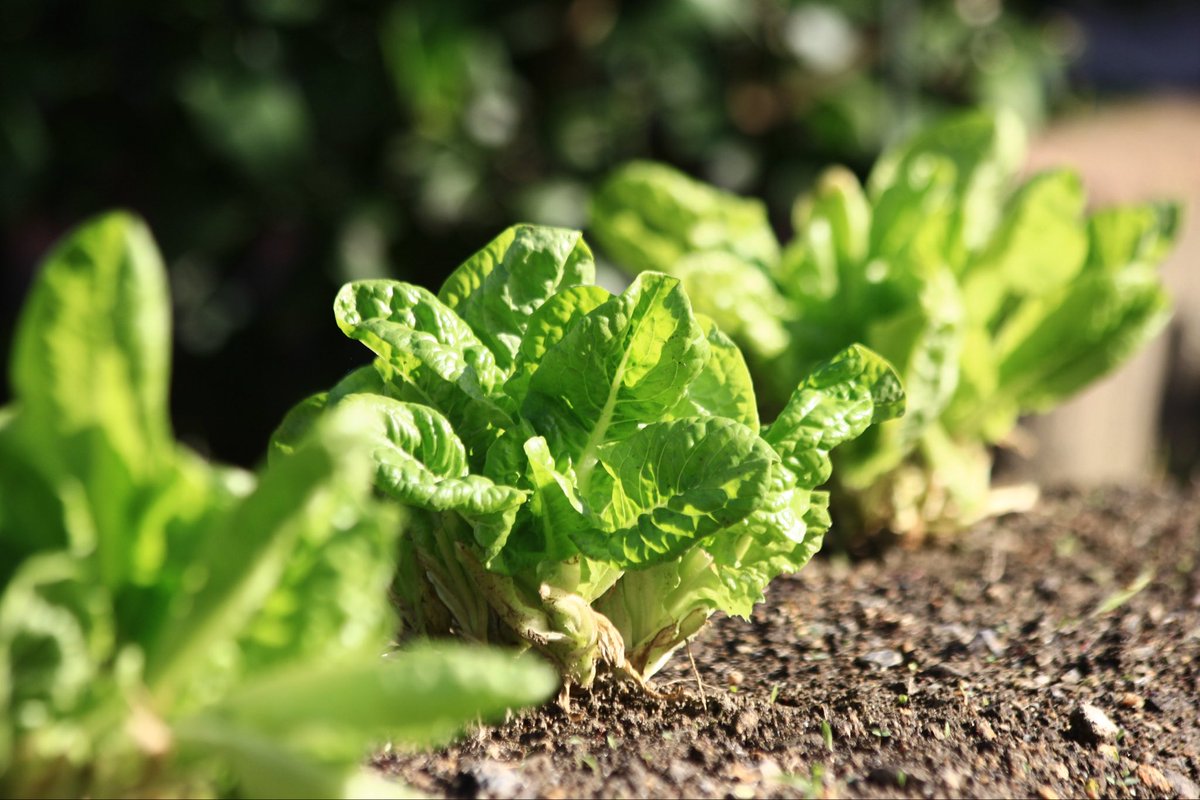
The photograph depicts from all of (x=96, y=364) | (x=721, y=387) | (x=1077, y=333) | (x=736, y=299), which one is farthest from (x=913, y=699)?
(x=96, y=364)

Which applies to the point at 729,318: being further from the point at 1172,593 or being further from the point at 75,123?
the point at 75,123

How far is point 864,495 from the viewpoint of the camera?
1.99m

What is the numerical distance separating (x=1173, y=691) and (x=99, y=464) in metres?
1.12

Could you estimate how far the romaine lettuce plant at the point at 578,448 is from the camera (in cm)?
121

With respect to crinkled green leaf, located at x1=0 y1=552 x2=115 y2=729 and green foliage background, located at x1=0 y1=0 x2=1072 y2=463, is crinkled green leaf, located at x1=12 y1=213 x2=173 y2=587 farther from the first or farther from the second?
green foliage background, located at x1=0 y1=0 x2=1072 y2=463

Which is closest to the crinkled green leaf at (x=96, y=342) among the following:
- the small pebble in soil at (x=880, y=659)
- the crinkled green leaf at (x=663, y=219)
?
the small pebble in soil at (x=880, y=659)

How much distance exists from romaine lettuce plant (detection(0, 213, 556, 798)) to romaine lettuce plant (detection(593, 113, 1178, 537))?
3.10 ft

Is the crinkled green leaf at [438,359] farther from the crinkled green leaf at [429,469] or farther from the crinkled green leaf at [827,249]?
the crinkled green leaf at [827,249]

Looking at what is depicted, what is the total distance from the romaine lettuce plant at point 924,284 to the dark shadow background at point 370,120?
131 cm

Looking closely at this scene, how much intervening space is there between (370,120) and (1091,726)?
7.79 feet

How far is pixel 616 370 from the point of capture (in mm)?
1274

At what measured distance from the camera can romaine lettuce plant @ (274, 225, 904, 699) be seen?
121cm

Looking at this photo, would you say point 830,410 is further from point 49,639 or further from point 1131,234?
point 1131,234

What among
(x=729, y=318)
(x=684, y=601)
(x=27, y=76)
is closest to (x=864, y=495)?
(x=729, y=318)
